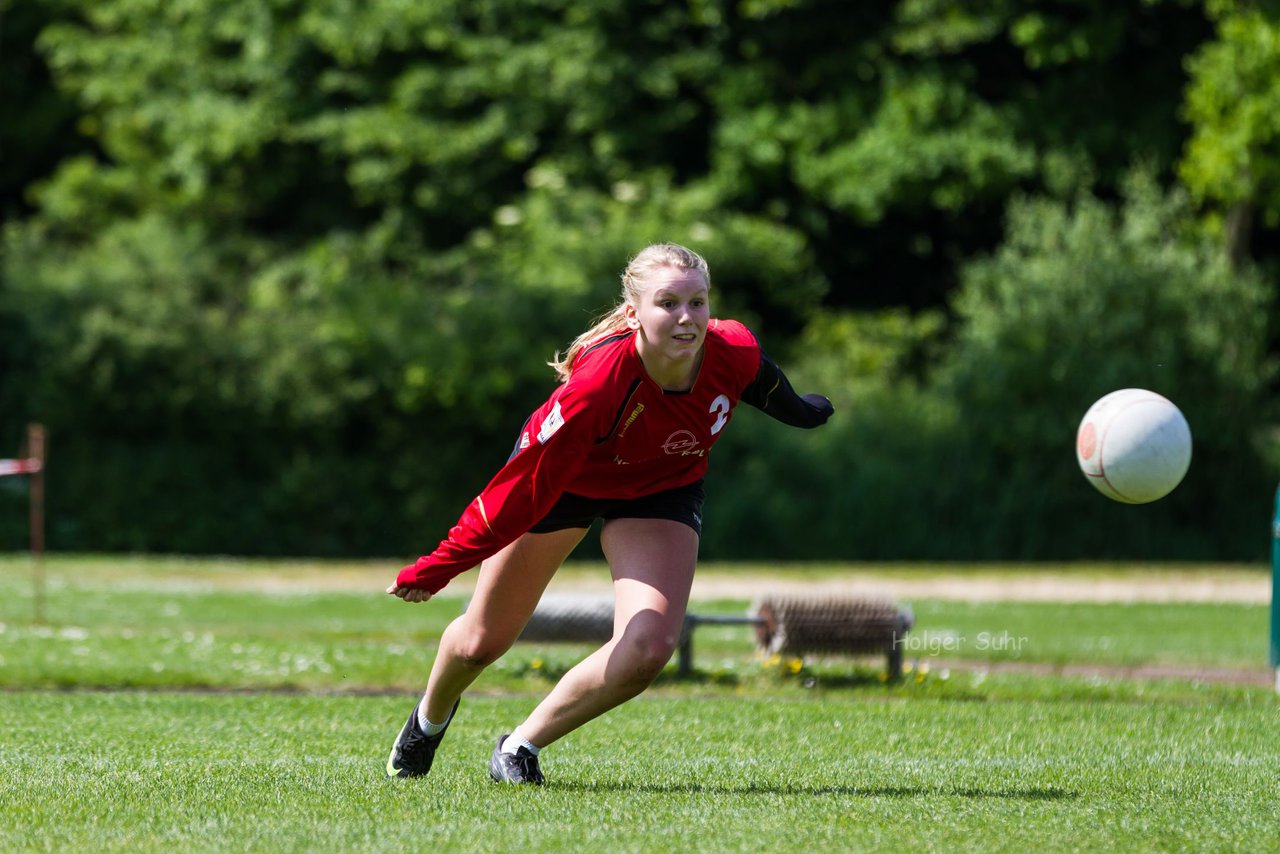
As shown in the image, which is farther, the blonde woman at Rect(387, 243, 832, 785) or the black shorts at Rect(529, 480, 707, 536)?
the black shorts at Rect(529, 480, 707, 536)

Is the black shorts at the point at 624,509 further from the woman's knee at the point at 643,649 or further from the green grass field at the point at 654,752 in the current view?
the green grass field at the point at 654,752

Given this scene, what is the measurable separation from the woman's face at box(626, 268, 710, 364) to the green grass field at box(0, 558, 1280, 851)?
1.56m

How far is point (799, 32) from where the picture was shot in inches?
1182

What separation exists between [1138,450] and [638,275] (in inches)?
98.7

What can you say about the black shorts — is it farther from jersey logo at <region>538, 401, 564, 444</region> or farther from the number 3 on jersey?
jersey logo at <region>538, 401, 564, 444</region>

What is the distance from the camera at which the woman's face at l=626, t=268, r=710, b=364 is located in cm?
585

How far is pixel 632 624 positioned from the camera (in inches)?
236

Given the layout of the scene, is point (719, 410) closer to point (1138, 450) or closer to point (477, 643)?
point (477, 643)

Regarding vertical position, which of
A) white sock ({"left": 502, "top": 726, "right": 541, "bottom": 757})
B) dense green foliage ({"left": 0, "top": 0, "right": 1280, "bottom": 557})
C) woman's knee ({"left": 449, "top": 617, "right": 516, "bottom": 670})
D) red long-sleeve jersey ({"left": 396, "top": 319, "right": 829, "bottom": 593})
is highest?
dense green foliage ({"left": 0, "top": 0, "right": 1280, "bottom": 557})

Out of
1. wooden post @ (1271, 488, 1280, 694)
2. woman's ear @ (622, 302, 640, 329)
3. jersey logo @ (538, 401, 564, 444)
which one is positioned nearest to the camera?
jersey logo @ (538, 401, 564, 444)

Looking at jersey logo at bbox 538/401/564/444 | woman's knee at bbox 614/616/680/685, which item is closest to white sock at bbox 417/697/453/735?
woman's knee at bbox 614/616/680/685

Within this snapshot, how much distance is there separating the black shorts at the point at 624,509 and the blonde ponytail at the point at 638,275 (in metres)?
0.46

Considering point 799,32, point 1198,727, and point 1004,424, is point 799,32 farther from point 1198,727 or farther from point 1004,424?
point 1198,727

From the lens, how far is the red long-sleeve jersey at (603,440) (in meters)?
5.82
